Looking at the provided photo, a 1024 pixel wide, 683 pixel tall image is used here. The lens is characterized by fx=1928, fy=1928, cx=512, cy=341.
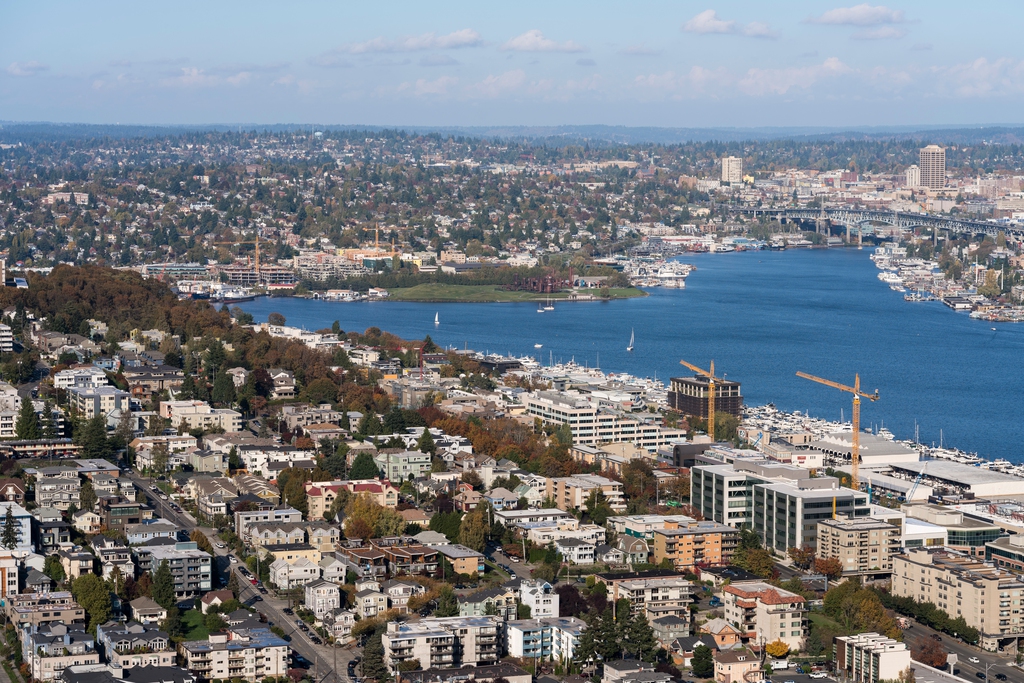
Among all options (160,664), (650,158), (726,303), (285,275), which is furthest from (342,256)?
(650,158)

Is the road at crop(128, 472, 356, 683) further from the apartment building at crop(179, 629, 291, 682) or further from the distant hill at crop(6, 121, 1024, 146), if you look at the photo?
the distant hill at crop(6, 121, 1024, 146)

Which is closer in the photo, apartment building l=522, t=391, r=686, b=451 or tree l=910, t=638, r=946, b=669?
tree l=910, t=638, r=946, b=669

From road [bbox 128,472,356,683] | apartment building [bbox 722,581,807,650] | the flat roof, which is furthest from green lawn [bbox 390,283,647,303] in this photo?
apartment building [bbox 722,581,807,650]

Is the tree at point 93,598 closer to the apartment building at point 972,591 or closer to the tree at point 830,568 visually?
the tree at point 830,568

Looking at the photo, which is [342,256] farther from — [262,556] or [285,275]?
[262,556]

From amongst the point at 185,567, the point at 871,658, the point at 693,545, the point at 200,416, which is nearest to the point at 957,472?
the point at 693,545

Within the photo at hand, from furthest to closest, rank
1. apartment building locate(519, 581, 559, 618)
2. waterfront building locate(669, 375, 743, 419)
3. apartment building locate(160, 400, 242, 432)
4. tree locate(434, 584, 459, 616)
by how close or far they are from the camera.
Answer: waterfront building locate(669, 375, 743, 419), apartment building locate(160, 400, 242, 432), apartment building locate(519, 581, 559, 618), tree locate(434, 584, 459, 616)

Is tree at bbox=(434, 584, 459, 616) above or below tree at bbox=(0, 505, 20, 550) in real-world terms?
below
